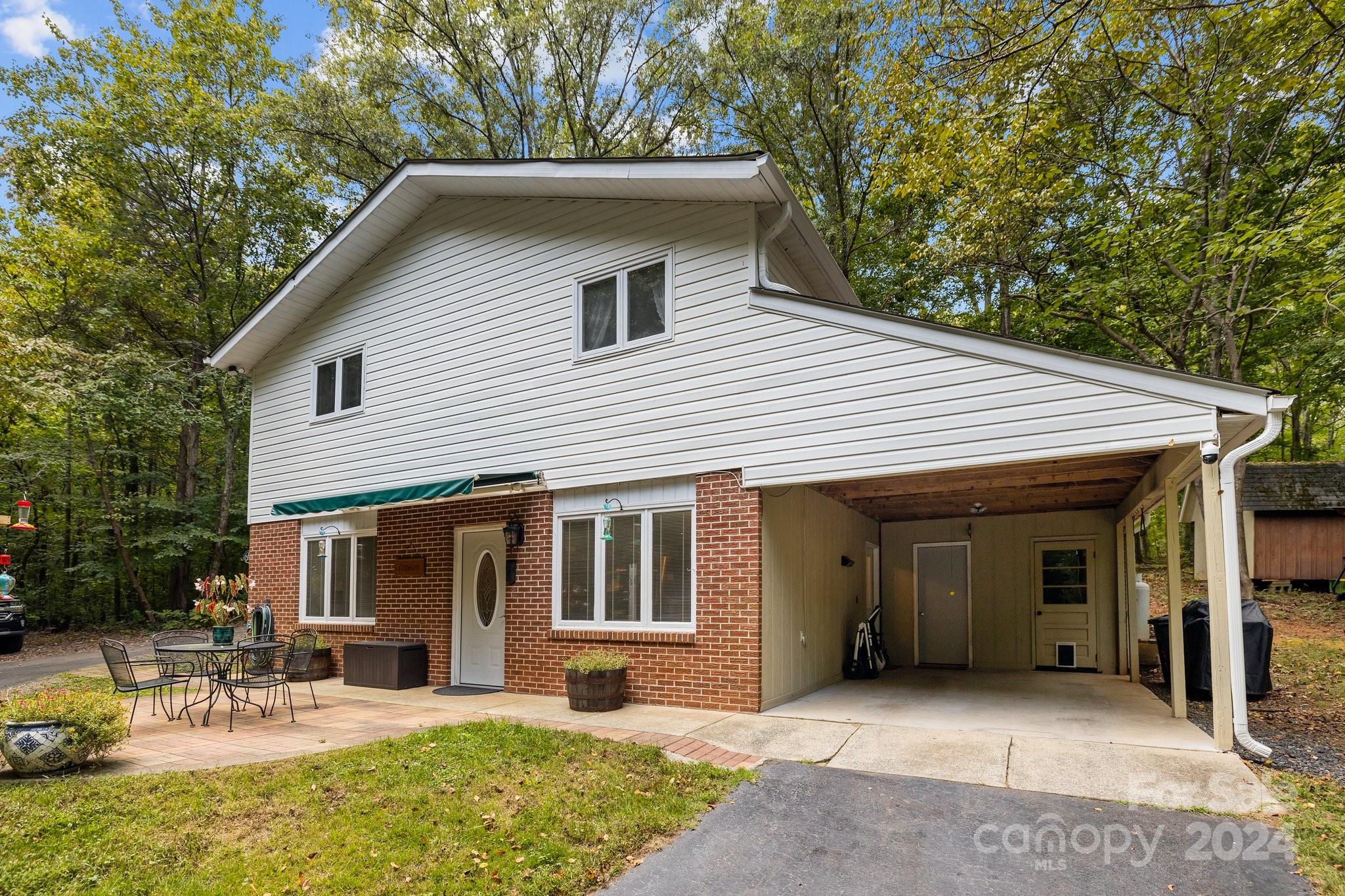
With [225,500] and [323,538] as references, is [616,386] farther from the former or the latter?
[225,500]

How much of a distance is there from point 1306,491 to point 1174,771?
16.5 m

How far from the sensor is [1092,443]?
6145 millimetres

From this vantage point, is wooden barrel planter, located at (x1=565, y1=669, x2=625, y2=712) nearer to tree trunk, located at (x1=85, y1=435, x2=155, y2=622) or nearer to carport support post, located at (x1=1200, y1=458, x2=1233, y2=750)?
carport support post, located at (x1=1200, y1=458, x2=1233, y2=750)

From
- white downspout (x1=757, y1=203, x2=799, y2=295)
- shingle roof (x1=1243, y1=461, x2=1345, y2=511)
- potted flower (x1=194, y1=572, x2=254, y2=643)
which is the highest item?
white downspout (x1=757, y1=203, x2=799, y2=295)

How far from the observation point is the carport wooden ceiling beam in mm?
7934

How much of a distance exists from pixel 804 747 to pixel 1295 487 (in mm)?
17695

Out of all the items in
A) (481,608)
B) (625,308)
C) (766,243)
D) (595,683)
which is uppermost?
(766,243)

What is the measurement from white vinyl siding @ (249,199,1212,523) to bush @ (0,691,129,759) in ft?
15.6

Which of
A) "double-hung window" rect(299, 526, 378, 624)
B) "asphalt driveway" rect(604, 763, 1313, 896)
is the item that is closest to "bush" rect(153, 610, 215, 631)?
"double-hung window" rect(299, 526, 378, 624)

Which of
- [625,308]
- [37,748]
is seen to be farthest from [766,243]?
[37,748]

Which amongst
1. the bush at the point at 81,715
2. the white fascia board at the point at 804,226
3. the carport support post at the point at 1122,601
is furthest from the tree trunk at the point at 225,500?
the carport support post at the point at 1122,601

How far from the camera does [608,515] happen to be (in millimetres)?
8773

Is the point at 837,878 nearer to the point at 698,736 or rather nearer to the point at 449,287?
the point at 698,736

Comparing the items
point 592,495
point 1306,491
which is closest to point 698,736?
point 592,495
